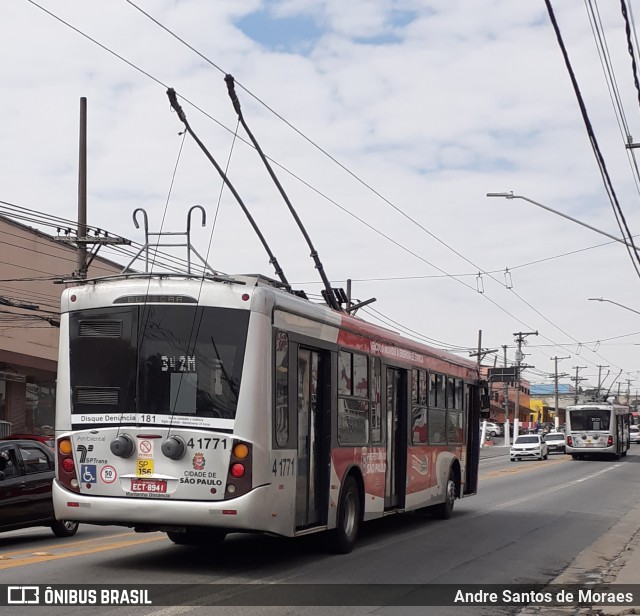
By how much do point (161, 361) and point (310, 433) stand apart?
2162 mm

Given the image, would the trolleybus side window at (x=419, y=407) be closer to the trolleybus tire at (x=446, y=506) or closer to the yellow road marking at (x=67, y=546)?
the trolleybus tire at (x=446, y=506)

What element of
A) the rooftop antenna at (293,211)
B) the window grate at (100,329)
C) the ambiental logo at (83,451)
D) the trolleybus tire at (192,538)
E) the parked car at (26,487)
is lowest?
the trolleybus tire at (192,538)

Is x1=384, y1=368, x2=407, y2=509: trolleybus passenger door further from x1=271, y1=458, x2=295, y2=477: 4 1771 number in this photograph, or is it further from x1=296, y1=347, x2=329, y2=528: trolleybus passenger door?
x1=271, y1=458, x2=295, y2=477: 4 1771 number

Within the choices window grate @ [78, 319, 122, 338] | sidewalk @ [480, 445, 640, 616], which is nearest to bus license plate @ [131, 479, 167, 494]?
window grate @ [78, 319, 122, 338]

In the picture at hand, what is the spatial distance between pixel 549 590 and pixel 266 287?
177 inches

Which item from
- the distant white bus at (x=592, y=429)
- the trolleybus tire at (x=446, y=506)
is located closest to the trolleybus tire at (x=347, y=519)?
the trolleybus tire at (x=446, y=506)

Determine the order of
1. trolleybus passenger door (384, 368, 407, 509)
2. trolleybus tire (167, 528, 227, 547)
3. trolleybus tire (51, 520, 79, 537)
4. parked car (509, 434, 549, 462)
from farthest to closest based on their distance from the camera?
parked car (509, 434, 549, 462), trolleybus tire (51, 520, 79, 537), trolleybus passenger door (384, 368, 407, 509), trolleybus tire (167, 528, 227, 547)

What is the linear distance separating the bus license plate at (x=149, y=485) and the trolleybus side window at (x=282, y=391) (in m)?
1.28

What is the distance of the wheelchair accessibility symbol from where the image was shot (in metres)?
10.2

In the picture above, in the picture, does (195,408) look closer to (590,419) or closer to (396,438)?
(396,438)

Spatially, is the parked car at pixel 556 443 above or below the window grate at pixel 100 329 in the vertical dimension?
below

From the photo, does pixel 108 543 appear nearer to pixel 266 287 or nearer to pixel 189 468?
pixel 189 468

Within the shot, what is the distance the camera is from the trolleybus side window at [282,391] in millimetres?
10531

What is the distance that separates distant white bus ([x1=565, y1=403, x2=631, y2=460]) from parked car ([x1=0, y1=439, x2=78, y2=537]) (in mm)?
39619
